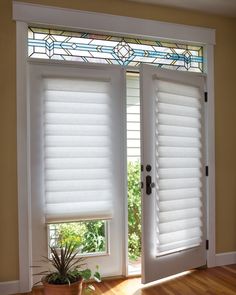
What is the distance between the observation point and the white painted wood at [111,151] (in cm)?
295

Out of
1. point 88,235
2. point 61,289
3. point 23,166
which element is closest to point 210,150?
point 88,235

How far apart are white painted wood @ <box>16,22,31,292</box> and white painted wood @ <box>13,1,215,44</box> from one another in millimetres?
141

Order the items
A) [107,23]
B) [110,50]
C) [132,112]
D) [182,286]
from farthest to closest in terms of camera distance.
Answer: [132,112] < [110,50] < [107,23] < [182,286]

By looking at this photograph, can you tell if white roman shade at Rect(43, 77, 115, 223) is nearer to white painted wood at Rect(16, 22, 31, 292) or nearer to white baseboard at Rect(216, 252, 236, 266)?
white painted wood at Rect(16, 22, 31, 292)

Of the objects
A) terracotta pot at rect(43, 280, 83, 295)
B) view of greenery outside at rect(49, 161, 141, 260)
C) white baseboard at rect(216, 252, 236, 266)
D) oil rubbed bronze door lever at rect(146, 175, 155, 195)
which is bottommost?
white baseboard at rect(216, 252, 236, 266)

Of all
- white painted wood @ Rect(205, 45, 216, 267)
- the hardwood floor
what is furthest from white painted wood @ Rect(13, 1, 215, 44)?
the hardwood floor

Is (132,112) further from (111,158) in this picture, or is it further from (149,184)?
(149,184)

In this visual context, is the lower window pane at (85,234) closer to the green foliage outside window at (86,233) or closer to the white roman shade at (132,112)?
the green foliage outside window at (86,233)

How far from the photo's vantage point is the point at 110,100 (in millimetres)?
3172

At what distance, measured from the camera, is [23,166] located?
2.89 m

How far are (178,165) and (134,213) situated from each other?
0.78 m

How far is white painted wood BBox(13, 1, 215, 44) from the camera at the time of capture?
291cm

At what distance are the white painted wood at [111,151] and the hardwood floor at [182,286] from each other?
186 millimetres

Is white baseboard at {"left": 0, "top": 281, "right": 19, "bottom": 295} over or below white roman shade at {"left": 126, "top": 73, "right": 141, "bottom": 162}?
below
